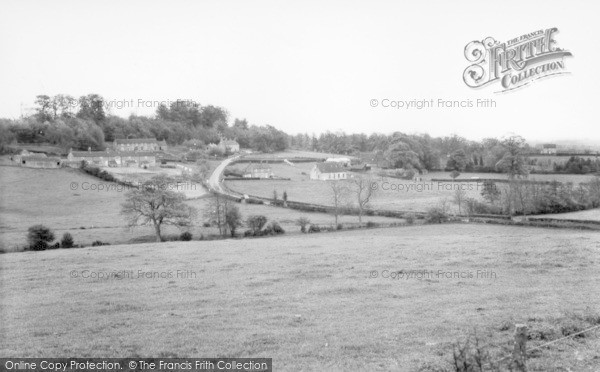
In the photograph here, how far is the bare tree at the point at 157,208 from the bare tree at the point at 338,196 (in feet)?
27.5

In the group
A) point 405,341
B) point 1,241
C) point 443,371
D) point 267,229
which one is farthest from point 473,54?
point 1,241

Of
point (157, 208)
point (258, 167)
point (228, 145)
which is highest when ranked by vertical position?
point (228, 145)

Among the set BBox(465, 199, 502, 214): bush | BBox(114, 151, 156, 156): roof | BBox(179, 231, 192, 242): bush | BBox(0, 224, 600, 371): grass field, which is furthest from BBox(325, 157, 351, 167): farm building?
BBox(0, 224, 600, 371): grass field

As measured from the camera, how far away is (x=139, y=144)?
33469 millimetres

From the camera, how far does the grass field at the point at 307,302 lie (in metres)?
8.58

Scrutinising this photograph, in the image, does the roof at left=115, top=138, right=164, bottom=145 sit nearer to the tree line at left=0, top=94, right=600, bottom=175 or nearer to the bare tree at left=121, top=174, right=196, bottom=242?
the tree line at left=0, top=94, right=600, bottom=175

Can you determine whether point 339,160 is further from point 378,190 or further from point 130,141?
point 130,141

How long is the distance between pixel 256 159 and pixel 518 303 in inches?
995

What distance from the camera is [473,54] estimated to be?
2031 cm

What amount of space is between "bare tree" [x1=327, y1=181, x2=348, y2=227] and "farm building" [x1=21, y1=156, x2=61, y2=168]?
54.0ft

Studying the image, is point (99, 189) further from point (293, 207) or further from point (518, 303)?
point (518, 303)

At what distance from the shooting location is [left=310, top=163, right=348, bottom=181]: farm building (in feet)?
108

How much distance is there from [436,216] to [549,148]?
7640 mm

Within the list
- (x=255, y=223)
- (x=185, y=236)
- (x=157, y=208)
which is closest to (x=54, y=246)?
(x=157, y=208)
